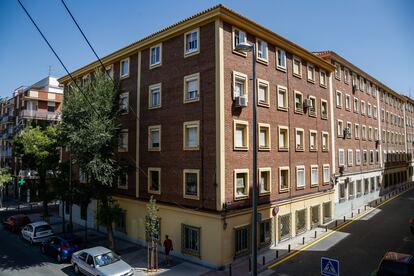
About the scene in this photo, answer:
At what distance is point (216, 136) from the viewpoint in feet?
55.5

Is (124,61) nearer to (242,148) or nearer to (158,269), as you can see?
(242,148)

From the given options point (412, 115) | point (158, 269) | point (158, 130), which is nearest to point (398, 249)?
point (158, 269)

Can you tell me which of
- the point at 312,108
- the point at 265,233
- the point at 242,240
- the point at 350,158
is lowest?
the point at 265,233

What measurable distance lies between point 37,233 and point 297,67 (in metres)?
24.9

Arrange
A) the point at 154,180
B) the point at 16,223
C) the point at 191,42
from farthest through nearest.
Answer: the point at 16,223, the point at 154,180, the point at 191,42

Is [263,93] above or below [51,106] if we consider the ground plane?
below

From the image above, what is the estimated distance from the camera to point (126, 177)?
2366 cm

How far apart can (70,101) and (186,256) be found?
13032mm

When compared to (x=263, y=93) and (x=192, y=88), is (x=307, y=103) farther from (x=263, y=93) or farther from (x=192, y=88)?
(x=192, y=88)

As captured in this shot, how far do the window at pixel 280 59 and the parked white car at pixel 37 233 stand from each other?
22177mm

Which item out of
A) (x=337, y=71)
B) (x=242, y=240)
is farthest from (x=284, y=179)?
(x=337, y=71)

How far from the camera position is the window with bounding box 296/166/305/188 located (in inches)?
911

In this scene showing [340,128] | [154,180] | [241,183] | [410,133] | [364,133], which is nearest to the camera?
[241,183]

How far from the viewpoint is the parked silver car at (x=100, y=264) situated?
47.9 feet
